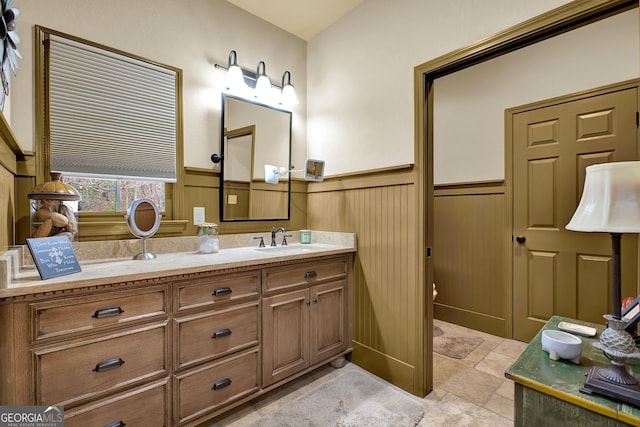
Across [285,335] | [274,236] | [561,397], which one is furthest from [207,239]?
[561,397]

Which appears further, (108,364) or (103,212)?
(103,212)

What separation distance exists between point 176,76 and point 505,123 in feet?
9.32

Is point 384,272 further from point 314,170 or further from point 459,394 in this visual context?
point 314,170

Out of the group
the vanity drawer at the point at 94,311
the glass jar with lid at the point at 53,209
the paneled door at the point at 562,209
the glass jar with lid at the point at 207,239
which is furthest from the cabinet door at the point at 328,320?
the paneled door at the point at 562,209

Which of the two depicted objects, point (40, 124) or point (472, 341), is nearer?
point (40, 124)

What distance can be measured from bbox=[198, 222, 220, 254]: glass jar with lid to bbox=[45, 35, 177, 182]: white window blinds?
40 cm

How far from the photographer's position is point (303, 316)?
6.64ft

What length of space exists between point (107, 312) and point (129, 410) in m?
0.47

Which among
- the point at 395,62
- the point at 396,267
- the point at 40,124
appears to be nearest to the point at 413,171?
the point at 396,267

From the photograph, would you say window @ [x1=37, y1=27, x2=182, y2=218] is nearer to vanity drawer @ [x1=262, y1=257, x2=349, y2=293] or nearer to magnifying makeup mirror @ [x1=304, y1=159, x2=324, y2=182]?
vanity drawer @ [x1=262, y1=257, x2=349, y2=293]

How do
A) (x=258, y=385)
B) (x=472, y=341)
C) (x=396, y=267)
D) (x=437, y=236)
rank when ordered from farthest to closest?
(x=437, y=236)
(x=472, y=341)
(x=396, y=267)
(x=258, y=385)

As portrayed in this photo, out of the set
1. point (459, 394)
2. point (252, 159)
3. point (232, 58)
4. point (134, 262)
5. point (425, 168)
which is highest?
point (232, 58)

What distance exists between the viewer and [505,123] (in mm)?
2822

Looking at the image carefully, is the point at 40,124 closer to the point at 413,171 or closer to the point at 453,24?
the point at 413,171
